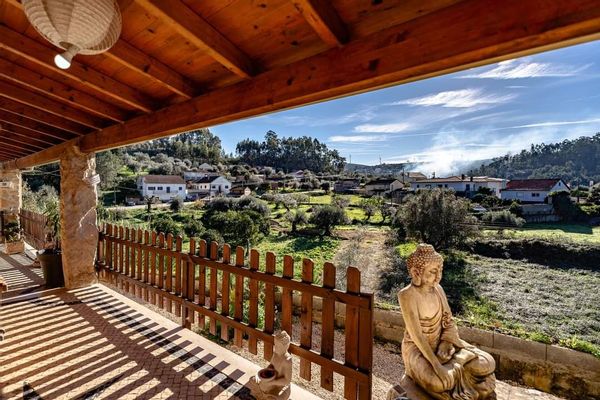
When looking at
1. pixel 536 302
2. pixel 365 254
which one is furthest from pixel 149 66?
pixel 365 254

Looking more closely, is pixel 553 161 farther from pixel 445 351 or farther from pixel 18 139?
pixel 18 139

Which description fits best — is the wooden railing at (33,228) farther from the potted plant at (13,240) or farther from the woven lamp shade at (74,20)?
the woven lamp shade at (74,20)

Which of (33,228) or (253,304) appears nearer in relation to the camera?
(253,304)

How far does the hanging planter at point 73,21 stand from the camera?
1.16 m

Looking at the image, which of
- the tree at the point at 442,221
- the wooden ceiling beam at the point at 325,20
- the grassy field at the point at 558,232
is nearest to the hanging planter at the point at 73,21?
the wooden ceiling beam at the point at 325,20

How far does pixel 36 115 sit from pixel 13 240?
5359mm

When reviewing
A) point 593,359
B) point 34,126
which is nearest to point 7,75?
point 34,126

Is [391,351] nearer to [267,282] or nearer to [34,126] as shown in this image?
[267,282]

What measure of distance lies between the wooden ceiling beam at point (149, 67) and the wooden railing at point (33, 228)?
5.98 m

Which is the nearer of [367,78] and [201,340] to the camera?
[367,78]

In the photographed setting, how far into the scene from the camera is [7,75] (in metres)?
2.50

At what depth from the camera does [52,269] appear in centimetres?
450

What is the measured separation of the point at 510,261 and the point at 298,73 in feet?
52.3

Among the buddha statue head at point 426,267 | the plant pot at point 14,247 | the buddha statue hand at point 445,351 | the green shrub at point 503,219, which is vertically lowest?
the green shrub at point 503,219
